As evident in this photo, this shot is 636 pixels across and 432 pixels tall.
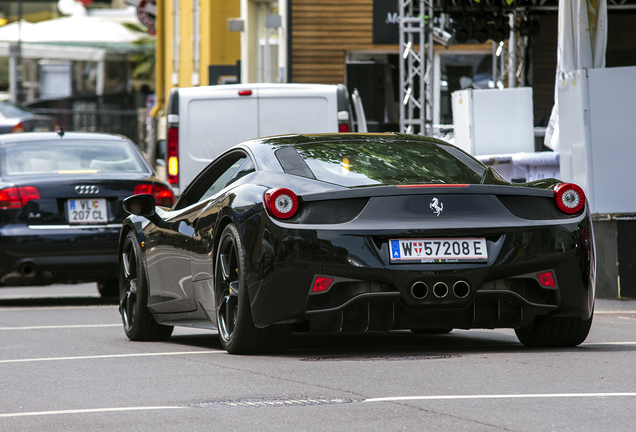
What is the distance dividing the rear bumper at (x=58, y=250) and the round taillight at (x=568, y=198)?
233 inches

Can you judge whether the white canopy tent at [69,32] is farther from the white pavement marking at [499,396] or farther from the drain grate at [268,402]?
the white pavement marking at [499,396]

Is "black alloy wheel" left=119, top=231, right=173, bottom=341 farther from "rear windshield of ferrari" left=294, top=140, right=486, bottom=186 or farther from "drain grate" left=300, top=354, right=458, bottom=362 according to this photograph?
"drain grate" left=300, top=354, right=458, bottom=362

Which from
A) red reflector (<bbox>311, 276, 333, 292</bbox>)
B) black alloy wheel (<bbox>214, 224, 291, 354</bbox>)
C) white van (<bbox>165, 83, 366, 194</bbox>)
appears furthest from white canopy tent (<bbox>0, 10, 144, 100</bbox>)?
red reflector (<bbox>311, 276, 333, 292</bbox>)

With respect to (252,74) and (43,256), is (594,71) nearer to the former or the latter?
(43,256)

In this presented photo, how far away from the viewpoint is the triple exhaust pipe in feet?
20.5

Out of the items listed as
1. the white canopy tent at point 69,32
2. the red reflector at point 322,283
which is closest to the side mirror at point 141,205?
the red reflector at point 322,283

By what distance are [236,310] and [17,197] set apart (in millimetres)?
5298

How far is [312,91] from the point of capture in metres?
14.0

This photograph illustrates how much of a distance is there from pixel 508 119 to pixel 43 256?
7517 mm

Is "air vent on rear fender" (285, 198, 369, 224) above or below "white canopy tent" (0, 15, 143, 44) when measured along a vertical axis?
below

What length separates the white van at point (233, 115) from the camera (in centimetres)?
1395

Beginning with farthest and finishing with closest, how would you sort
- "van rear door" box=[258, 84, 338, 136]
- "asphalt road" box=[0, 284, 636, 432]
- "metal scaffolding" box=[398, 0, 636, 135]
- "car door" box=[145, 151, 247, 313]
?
"metal scaffolding" box=[398, 0, 636, 135] → "van rear door" box=[258, 84, 338, 136] → "car door" box=[145, 151, 247, 313] → "asphalt road" box=[0, 284, 636, 432]

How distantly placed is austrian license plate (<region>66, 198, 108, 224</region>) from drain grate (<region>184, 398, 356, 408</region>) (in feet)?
21.7

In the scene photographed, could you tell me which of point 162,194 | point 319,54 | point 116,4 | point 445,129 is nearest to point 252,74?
point 319,54
